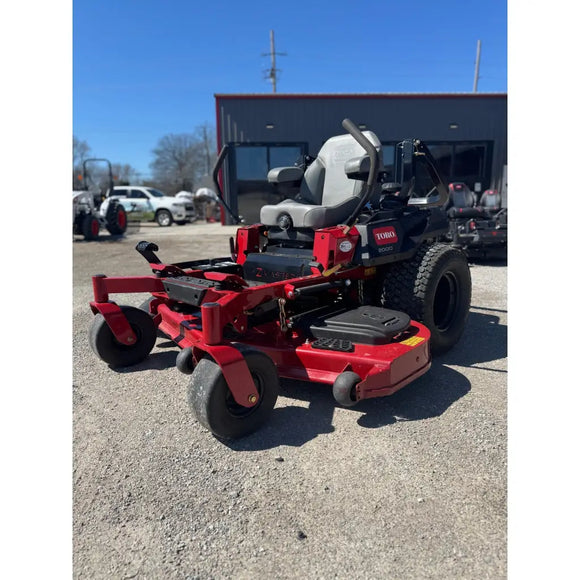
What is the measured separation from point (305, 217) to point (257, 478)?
234cm

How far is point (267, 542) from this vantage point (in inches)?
79.0

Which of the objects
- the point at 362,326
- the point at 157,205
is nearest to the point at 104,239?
the point at 157,205

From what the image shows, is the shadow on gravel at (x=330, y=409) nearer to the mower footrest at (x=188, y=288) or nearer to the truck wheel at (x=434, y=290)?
the truck wheel at (x=434, y=290)

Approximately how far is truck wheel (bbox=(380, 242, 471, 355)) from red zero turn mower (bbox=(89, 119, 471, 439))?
1 centimetres

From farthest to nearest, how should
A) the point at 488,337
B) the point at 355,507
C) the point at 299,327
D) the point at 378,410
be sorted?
1. the point at 488,337
2. the point at 299,327
3. the point at 378,410
4. the point at 355,507

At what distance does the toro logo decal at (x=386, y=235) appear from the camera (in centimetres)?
388

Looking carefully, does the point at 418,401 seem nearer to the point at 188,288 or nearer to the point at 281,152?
the point at 188,288

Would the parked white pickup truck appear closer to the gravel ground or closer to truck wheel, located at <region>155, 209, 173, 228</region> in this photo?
truck wheel, located at <region>155, 209, 173, 228</region>

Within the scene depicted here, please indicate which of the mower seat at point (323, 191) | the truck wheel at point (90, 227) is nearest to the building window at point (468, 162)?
the truck wheel at point (90, 227)

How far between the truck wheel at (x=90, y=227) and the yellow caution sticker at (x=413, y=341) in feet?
44.3

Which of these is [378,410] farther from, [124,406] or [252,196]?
[252,196]

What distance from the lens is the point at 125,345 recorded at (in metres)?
3.91

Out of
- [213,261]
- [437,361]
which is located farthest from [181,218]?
[437,361]

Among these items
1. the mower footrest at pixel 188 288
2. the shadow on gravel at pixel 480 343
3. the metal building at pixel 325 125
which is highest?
the metal building at pixel 325 125
